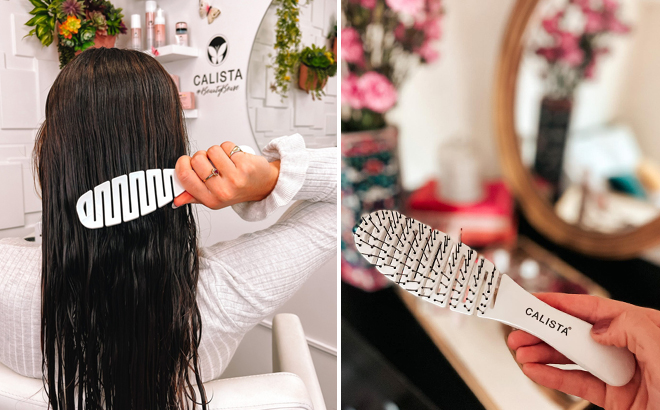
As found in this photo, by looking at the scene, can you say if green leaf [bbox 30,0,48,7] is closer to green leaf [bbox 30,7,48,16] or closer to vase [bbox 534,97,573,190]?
green leaf [bbox 30,7,48,16]

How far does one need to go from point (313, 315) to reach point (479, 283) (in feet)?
3.67

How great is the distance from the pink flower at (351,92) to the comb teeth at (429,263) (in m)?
0.14

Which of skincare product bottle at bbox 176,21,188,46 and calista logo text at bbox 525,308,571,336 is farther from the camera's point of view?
skincare product bottle at bbox 176,21,188,46

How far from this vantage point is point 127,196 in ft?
1.52

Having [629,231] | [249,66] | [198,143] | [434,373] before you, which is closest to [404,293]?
[434,373]

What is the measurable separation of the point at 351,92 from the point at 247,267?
310 millimetres

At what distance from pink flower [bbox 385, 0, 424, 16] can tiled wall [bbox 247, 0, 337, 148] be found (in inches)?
30.3

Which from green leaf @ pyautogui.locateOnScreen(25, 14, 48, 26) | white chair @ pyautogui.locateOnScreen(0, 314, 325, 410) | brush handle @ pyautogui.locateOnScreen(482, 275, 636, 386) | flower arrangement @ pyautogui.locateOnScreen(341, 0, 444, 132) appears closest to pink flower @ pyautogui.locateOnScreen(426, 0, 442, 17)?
flower arrangement @ pyautogui.locateOnScreen(341, 0, 444, 132)

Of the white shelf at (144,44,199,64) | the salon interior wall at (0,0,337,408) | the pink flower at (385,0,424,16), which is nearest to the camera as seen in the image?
the pink flower at (385,0,424,16)

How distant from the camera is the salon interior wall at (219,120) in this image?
1277 mm

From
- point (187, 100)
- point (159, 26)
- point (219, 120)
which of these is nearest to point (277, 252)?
point (219, 120)

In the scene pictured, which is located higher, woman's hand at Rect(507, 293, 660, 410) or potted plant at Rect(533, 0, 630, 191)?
potted plant at Rect(533, 0, 630, 191)

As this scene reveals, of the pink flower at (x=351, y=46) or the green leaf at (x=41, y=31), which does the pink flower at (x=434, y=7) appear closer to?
the pink flower at (x=351, y=46)

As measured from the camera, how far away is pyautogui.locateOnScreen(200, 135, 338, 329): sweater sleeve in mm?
605
